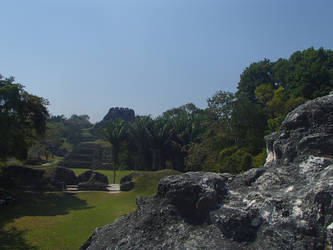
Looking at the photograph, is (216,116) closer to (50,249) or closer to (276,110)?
(276,110)

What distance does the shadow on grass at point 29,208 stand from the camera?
1012 cm

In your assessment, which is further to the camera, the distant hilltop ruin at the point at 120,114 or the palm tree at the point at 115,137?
the distant hilltop ruin at the point at 120,114

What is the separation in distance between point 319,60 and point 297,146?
3471 centimetres

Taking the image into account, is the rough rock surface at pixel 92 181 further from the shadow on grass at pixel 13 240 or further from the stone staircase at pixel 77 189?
the shadow on grass at pixel 13 240

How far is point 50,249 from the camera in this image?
9.20 metres

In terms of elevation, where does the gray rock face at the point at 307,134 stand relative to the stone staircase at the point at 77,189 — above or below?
above

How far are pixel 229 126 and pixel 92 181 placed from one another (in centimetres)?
1188

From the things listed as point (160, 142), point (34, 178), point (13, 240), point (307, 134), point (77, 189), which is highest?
point (160, 142)

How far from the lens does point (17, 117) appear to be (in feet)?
56.6

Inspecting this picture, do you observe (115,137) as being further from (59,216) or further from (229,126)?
(59,216)

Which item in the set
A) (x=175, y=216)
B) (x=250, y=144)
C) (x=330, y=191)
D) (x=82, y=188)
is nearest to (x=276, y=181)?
(x=330, y=191)

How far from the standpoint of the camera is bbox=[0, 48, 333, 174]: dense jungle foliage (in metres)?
20.6

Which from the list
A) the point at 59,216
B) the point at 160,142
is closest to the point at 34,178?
the point at 59,216

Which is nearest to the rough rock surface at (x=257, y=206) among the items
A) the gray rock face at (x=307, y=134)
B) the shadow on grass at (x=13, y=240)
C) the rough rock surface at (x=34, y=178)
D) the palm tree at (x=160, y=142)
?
the gray rock face at (x=307, y=134)
